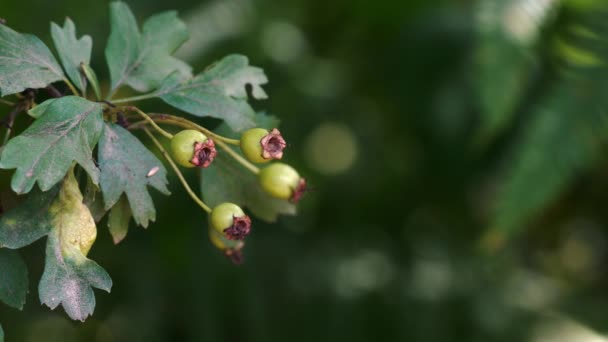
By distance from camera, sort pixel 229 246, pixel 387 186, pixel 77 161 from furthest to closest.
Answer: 1. pixel 387 186
2. pixel 229 246
3. pixel 77 161

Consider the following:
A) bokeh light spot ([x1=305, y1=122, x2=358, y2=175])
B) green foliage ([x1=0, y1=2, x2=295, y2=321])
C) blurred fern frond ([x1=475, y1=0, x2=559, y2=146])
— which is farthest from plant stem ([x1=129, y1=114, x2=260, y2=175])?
bokeh light spot ([x1=305, y1=122, x2=358, y2=175])

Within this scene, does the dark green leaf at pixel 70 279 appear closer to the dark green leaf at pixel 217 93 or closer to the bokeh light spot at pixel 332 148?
the dark green leaf at pixel 217 93

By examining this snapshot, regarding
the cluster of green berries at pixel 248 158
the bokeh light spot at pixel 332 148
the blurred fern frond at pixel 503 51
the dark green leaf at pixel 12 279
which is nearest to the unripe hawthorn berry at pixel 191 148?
the cluster of green berries at pixel 248 158

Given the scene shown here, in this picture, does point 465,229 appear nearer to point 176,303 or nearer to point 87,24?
point 176,303

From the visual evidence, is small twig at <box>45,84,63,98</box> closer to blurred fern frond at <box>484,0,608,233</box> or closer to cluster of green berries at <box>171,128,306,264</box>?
cluster of green berries at <box>171,128,306,264</box>

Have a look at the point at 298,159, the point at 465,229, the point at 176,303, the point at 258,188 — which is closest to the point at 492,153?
the point at 465,229

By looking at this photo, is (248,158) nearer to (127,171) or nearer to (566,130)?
(127,171)

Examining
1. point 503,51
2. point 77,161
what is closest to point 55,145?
point 77,161
